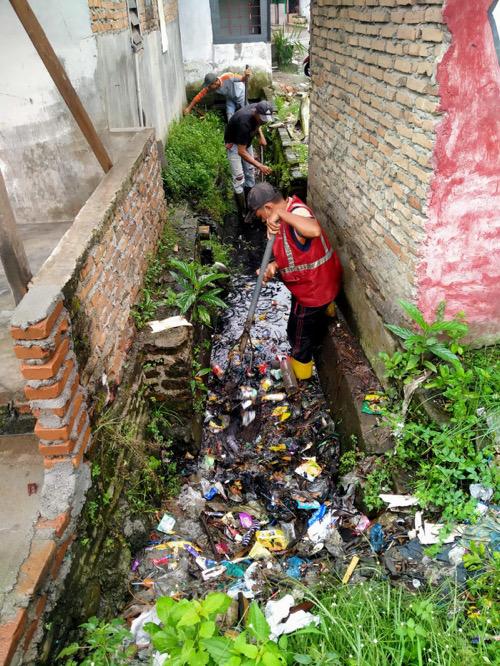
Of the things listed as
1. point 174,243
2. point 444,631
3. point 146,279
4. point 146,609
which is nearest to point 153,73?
point 174,243

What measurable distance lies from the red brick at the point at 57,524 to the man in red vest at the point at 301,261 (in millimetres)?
2808

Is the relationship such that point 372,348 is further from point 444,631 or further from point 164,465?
point 444,631

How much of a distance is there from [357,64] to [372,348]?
2337 millimetres

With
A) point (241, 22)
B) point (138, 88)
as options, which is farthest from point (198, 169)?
point (241, 22)

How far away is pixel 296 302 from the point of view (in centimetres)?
496

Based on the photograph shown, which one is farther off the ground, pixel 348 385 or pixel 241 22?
pixel 241 22

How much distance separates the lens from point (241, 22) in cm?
1202

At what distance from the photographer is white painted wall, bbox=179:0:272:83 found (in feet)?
37.5

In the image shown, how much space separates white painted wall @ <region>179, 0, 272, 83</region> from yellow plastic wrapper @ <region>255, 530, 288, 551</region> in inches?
449

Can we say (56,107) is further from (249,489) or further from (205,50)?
(205,50)

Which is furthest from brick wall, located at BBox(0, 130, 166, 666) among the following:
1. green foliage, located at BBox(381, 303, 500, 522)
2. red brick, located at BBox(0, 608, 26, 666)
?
green foliage, located at BBox(381, 303, 500, 522)

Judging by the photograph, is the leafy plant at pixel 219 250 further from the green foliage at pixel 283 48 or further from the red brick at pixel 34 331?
the green foliage at pixel 283 48

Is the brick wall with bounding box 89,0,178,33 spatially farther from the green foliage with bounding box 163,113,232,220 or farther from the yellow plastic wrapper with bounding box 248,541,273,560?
the yellow plastic wrapper with bounding box 248,541,273,560

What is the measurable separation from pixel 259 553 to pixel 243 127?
658 centimetres
